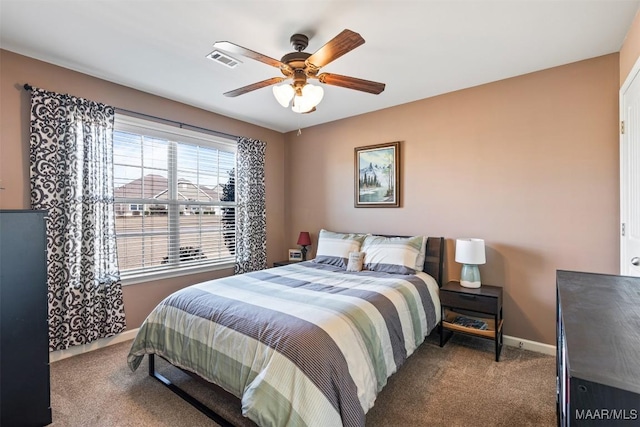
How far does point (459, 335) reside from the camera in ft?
10.3

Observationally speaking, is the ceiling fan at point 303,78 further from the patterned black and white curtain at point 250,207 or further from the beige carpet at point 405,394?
the beige carpet at point 405,394

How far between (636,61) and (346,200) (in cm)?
289

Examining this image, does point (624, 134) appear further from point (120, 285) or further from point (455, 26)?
point (120, 285)

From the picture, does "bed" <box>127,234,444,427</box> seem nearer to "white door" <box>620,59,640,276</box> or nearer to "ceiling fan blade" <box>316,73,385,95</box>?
"white door" <box>620,59,640,276</box>

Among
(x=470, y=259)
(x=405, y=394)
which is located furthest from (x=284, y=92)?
(x=405, y=394)

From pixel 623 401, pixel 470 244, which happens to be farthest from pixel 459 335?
pixel 623 401

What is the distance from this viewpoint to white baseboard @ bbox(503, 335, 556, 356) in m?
2.73

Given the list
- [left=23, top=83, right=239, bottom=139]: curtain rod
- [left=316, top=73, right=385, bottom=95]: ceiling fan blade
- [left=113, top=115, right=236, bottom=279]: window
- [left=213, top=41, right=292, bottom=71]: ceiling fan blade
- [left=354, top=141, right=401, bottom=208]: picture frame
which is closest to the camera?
[left=213, top=41, right=292, bottom=71]: ceiling fan blade

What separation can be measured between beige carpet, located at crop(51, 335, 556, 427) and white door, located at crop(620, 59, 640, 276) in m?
1.09

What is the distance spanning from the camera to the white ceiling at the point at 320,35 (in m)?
1.90

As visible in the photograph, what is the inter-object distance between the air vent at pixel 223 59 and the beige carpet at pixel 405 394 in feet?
8.25

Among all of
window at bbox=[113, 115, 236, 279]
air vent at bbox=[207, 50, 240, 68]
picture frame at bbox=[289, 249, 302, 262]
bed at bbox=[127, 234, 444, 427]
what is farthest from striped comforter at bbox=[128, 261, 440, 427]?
air vent at bbox=[207, 50, 240, 68]

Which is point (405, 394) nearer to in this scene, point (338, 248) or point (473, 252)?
point (473, 252)

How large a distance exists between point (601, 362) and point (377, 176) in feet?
10.6
